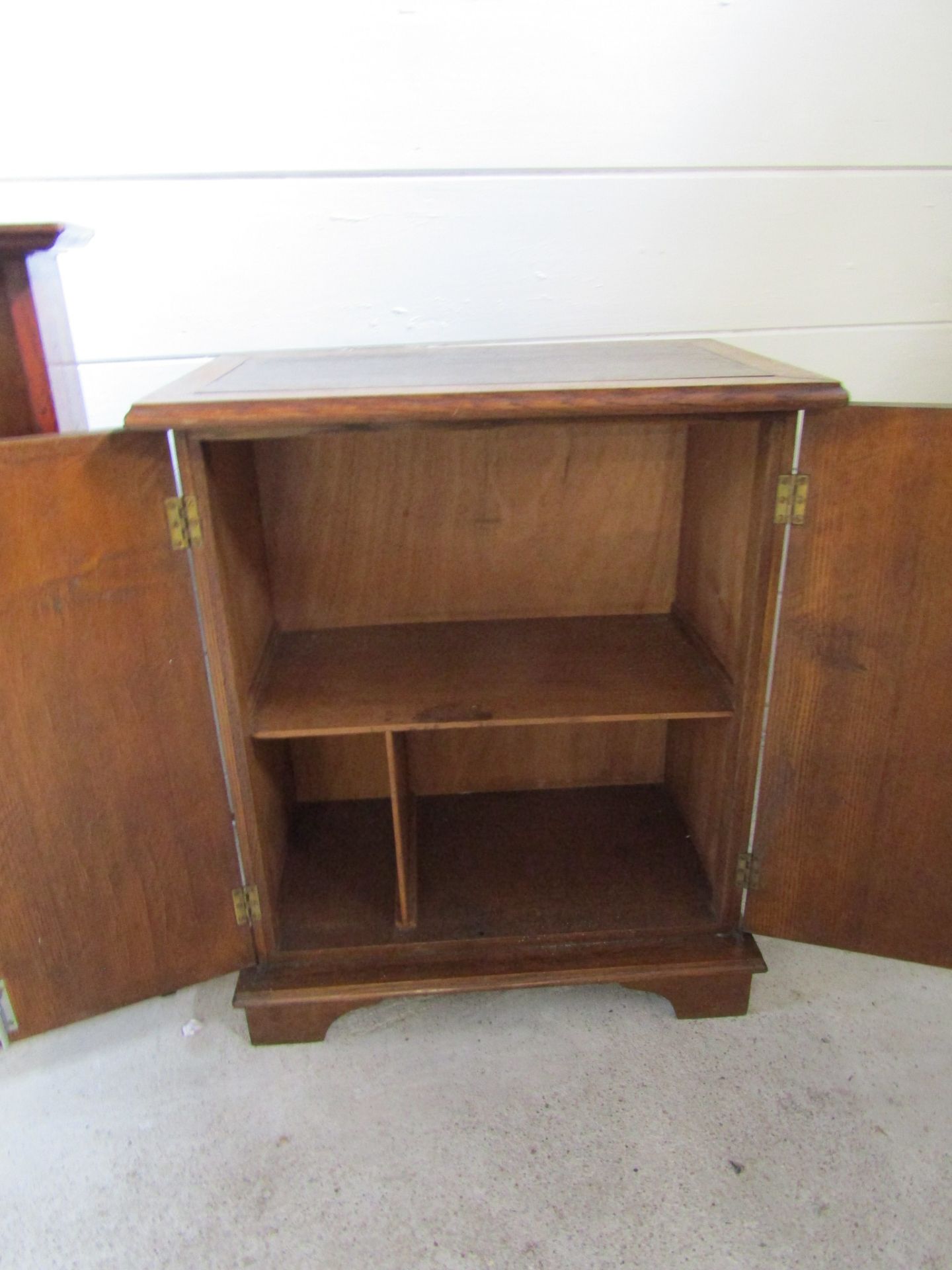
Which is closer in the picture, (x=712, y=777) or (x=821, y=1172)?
(x=821, y=1172)

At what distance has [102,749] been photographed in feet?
3.30

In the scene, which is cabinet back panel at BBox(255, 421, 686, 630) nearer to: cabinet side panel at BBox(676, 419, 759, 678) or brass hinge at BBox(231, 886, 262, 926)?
cabinet side panel at BBox(676, 419, 759, 678)

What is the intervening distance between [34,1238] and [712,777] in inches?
42.7

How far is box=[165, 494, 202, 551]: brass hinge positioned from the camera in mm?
957

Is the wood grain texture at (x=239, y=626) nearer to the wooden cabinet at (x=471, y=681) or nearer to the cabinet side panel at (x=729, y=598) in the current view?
the wooden cabinet at (x=471, y=681)

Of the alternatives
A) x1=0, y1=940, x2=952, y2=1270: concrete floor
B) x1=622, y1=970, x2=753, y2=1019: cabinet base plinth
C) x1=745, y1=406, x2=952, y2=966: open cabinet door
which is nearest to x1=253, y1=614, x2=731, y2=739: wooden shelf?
x1=745, y1=406, x2=952, y2=966: open cabinet door

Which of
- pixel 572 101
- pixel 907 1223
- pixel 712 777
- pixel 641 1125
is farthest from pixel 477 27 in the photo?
pixel 907 1223

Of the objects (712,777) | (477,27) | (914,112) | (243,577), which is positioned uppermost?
(477,27)

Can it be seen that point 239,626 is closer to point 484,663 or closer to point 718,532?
point 484,663

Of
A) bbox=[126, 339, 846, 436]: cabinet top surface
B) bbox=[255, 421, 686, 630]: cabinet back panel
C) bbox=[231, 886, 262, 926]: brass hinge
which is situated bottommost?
bbox=[231, 886, 262, 926]: brass hinge

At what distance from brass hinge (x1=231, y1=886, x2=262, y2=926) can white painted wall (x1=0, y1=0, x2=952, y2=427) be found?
2.70 feet

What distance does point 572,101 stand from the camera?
1.27 m

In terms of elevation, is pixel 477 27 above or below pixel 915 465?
above

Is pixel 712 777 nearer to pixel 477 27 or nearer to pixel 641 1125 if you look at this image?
pixel 641 1125
